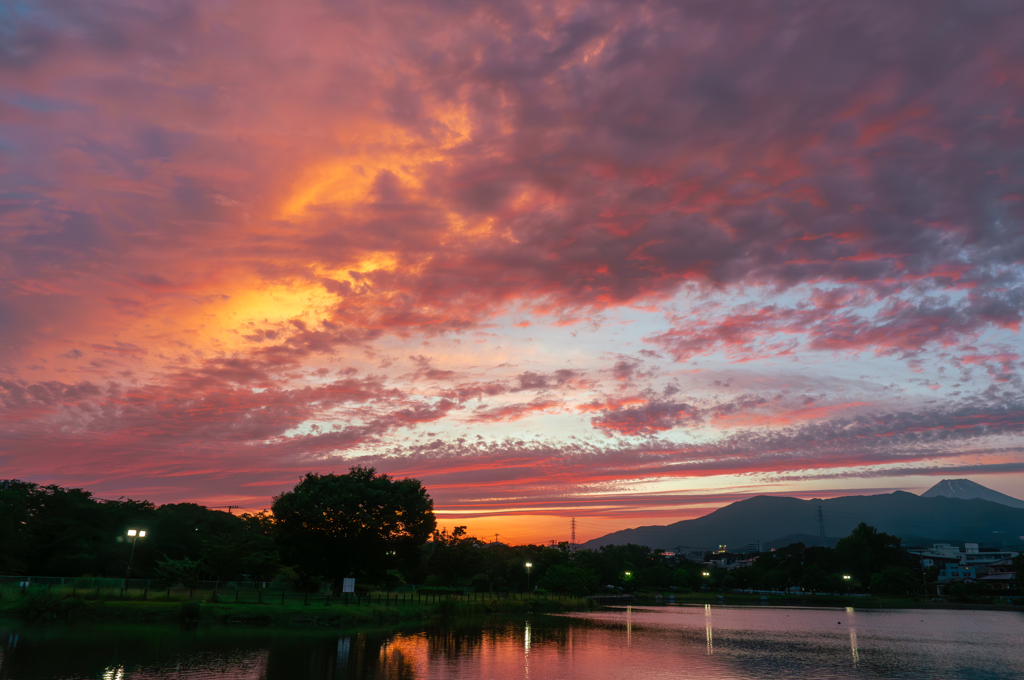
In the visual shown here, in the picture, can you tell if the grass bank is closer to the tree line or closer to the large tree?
the tree line

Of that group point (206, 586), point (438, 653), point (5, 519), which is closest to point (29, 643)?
point (438, 653)

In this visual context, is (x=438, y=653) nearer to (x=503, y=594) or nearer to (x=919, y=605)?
(x=503, y=594)

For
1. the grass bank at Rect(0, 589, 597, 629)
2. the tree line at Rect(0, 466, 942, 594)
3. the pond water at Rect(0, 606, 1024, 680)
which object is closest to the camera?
the pond water at Rect(0, 606, 1024, 680)

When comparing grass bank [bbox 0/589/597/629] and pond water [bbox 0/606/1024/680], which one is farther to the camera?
grass bank [bbox 0/589/597/629]

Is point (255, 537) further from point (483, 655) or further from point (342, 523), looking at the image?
point (483, 655)

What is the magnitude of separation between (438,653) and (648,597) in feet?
410

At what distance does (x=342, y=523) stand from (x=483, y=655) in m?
35.4

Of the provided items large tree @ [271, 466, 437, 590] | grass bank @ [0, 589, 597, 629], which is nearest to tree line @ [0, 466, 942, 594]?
large tree @ [271, 466, 437, 590]

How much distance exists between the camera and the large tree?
65.4 meters

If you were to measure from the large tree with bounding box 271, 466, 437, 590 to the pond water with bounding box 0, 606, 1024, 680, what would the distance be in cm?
1696

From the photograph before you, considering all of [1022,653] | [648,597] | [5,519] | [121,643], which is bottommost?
[648,597]

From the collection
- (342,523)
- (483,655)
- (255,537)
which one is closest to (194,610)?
(483,655)

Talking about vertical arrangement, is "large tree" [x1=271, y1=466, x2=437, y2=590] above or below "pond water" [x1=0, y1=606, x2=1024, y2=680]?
above

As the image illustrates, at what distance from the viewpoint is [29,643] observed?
2878cm
